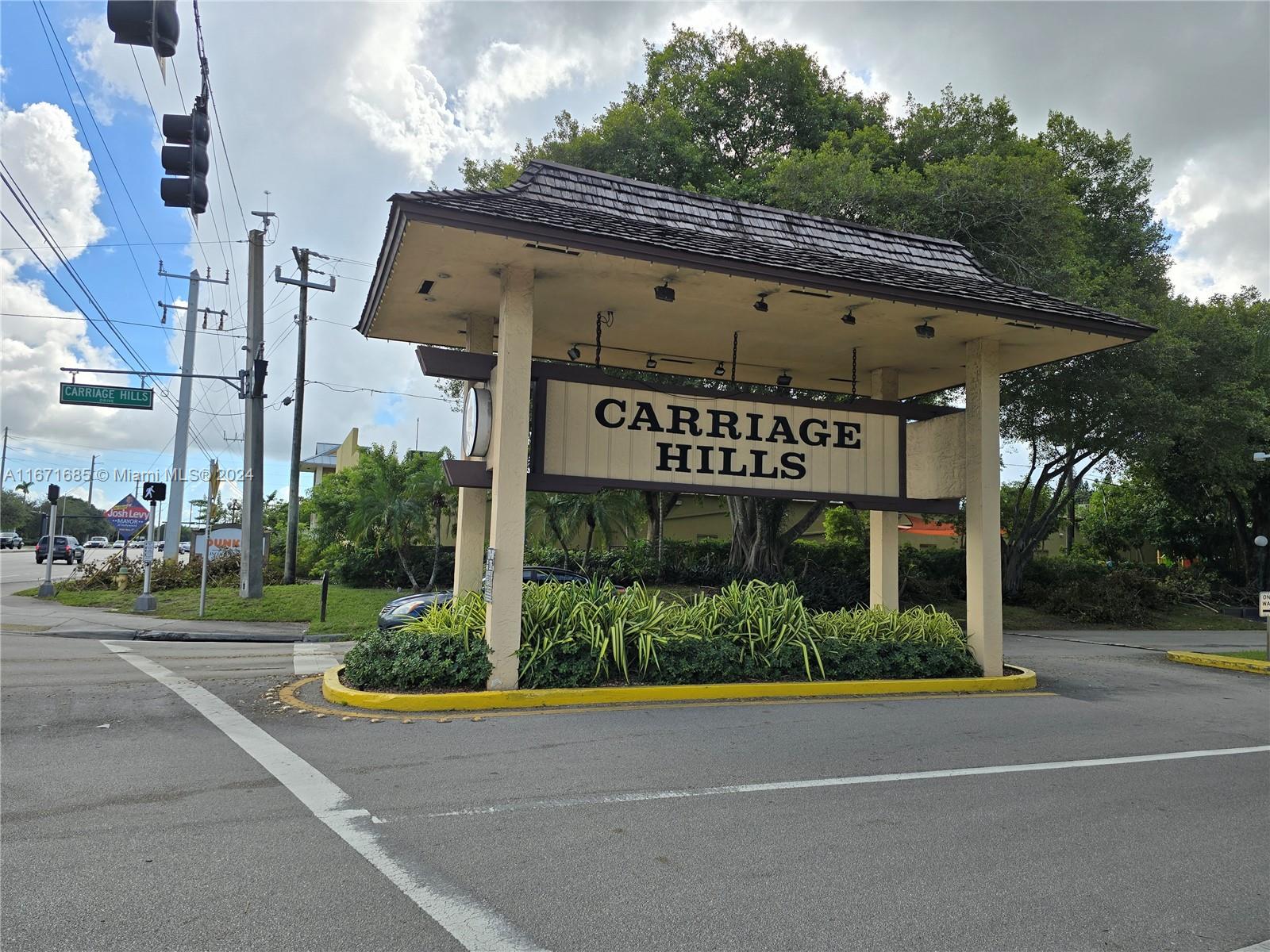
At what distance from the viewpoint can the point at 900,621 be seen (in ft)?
38.4

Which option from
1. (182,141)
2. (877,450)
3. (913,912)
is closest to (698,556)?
(877,450)

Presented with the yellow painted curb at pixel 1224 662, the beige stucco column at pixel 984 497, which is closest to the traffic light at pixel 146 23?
the beige stucco column at pixel 984 497

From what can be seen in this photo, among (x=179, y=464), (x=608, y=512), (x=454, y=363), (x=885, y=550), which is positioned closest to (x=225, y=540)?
(x=179, y=464)

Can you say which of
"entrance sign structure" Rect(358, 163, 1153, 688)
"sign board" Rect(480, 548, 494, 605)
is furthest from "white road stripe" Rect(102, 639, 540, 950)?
"entrance sign structure" Rect(358, 163, 1153, 688)

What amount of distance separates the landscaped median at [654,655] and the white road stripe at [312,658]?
206cm

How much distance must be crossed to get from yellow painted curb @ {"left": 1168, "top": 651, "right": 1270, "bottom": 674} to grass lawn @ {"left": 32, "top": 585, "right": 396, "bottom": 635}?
55.2 feet

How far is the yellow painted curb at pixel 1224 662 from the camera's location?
15.5m

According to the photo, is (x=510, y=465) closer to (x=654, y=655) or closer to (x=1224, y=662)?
(x=654, y=655)

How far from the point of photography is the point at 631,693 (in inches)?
362

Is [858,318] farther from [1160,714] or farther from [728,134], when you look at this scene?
[728,134]

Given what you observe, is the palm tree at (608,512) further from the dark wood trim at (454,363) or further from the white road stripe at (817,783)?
the white road stripe at (817,783)

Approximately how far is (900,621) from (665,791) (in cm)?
672

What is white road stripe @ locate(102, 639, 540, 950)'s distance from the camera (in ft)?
12.3

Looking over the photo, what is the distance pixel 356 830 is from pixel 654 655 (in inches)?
201
